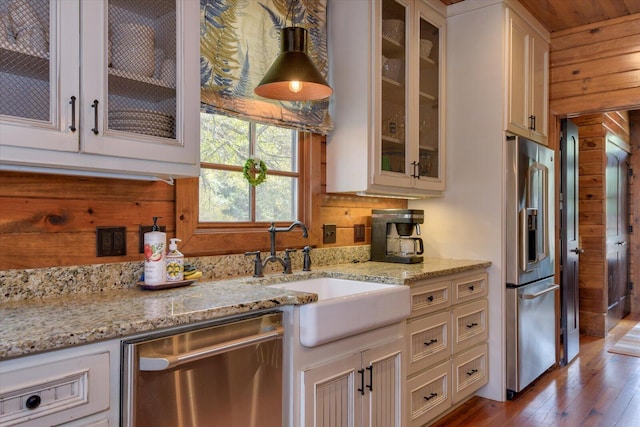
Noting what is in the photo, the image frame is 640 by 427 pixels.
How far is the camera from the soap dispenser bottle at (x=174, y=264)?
1791 millimetres

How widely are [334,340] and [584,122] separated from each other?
412cm

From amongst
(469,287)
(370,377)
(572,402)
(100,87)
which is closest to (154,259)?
(100,87)

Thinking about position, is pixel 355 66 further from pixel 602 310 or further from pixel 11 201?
pixel 602 310

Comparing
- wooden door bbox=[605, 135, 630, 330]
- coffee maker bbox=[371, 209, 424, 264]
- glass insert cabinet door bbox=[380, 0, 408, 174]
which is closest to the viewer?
glass insert cabinet door bbox=[380, 0, 408, 174]

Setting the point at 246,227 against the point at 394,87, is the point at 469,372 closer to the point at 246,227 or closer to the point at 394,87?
the point at 246,227

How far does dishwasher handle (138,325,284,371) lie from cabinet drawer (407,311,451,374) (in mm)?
933

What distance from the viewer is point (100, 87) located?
1423 millimetres

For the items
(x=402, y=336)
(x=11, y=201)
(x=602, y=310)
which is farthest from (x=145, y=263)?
(x=602, y=310)

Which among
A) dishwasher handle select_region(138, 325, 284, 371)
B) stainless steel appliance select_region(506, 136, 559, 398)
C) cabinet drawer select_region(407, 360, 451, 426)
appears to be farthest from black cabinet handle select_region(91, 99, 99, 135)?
stainless steel appliance select_region(506, 136, 559, 398)

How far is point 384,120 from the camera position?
8.59 feet

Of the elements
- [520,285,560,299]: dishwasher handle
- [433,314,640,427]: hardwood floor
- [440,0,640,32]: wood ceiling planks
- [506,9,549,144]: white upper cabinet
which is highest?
[440,0,640,32]: wood ceiling planks

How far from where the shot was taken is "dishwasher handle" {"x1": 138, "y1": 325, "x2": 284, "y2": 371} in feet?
3.97

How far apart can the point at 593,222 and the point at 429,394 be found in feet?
10.6

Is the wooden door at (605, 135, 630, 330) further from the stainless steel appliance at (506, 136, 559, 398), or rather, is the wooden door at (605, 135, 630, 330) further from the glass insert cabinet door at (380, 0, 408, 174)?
the glass insert cabinet door at (380, 0, 408, 174)
